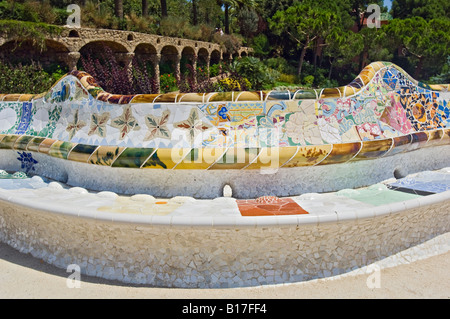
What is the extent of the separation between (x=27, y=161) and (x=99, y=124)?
4.81ft

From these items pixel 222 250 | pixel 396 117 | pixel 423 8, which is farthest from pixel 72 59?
pixel 423 8

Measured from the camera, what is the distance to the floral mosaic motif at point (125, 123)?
12.9 feet

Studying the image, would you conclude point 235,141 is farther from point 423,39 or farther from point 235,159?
point 423,39

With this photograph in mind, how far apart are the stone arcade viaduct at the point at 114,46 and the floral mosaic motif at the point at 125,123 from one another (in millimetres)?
8820

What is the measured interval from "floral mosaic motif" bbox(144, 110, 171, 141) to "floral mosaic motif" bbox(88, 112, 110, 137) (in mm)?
517

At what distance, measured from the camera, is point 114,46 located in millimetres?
15789

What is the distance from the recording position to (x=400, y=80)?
4.64 m

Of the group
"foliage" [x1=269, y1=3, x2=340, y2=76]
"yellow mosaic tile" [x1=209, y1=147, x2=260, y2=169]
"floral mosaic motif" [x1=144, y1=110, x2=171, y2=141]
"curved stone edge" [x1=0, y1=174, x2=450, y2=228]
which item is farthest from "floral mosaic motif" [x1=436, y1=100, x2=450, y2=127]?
"foliage" [x1=269, y1=3, x2=340, y2=76]

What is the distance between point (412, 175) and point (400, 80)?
117 cm

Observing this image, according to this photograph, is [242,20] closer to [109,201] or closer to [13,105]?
Answer: [13,105]

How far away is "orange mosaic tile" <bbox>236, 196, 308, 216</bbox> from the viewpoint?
307cm

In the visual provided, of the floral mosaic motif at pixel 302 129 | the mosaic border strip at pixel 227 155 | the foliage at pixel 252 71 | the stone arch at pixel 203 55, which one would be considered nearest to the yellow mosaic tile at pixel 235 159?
the mosaic border strip at pixel 227 155

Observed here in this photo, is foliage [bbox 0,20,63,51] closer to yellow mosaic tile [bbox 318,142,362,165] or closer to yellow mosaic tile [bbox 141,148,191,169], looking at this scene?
yellow mosaic tile [bbox 141,148,191,169]

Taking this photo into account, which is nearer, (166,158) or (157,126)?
(166,158)
